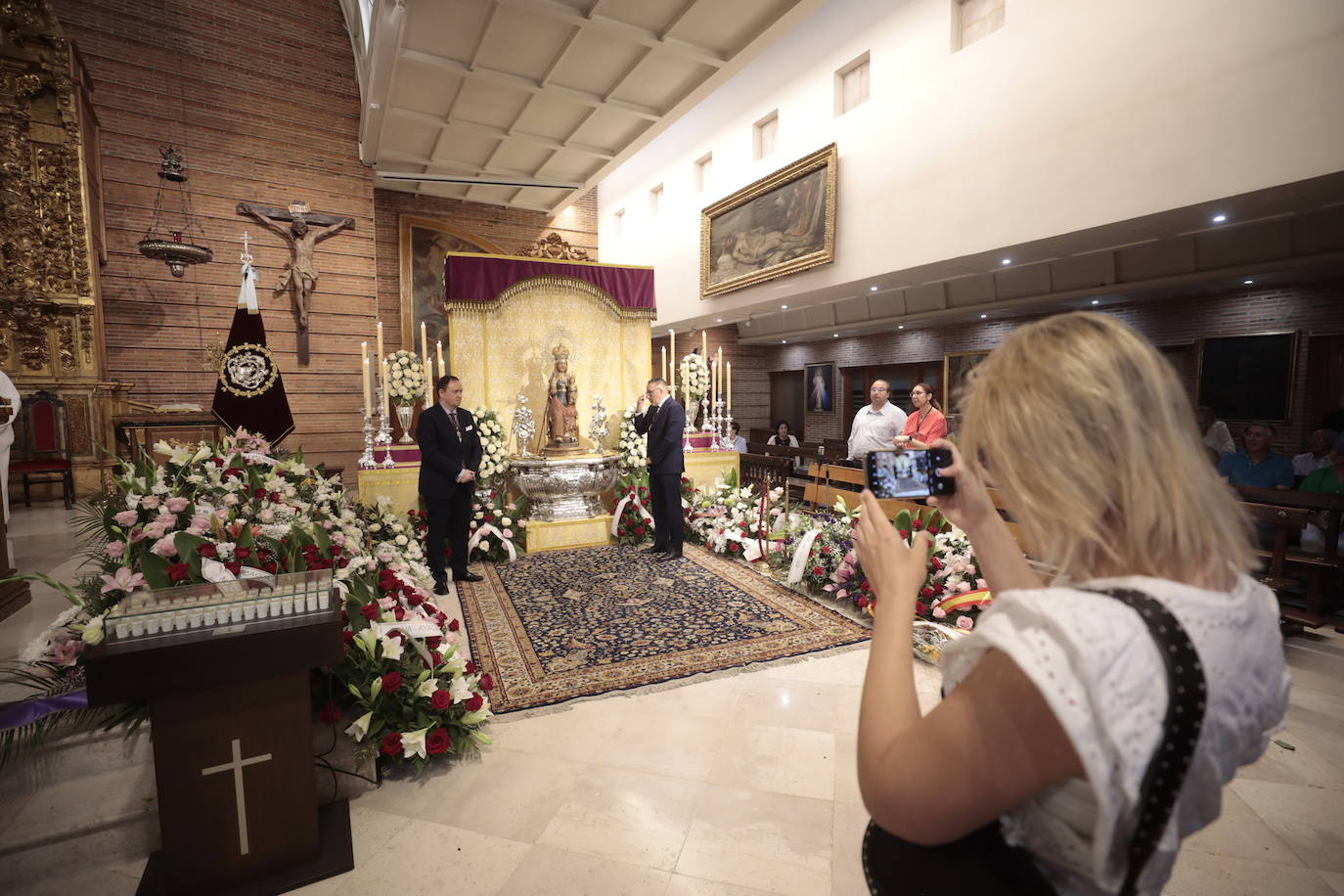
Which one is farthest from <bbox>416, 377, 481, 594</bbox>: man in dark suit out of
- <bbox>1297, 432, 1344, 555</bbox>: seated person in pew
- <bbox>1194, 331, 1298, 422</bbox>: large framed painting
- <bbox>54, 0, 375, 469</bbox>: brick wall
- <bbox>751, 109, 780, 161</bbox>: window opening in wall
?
<bbox>1194, 331, 1298, 422</bbox>: large framed painting

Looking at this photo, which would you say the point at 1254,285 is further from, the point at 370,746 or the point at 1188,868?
the point at 370,746

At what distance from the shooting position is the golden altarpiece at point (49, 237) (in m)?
7.00

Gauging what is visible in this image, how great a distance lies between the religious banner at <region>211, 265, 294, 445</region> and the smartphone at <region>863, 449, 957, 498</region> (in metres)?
6.83

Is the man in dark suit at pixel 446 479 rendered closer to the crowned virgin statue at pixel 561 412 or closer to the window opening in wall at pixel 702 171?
the crowned virgin statue at pixel 561 412

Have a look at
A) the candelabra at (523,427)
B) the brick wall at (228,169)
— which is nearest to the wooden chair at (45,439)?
the brick wall at (228,169)

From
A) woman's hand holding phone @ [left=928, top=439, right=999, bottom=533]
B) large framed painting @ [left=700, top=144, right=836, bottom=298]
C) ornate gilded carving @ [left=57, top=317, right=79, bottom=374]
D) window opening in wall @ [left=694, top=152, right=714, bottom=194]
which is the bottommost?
woman's hand holding phone @ [left=928, top=439, right=999, bottom=533]

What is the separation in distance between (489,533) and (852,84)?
6830mm

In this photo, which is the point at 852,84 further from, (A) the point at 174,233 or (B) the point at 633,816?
(A) the point at 174,233

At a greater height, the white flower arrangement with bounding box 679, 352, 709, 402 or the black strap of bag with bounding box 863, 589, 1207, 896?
the white flower arrangement with bounding box 679, 352, 709, 402

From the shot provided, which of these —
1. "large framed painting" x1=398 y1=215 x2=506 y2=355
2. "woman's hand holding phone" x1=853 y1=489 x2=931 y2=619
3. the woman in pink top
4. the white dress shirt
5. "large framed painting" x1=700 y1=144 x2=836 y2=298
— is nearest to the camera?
"woman's hand holding phone" x1=853 y1=489 x2=931 y2=619

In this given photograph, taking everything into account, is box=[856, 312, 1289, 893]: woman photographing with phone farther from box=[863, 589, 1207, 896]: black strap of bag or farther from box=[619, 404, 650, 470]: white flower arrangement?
box=[619, 404, 650, 470]: white flower arrangement

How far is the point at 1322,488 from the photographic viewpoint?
16.7 ft

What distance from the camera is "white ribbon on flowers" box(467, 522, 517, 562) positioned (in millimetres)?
6014

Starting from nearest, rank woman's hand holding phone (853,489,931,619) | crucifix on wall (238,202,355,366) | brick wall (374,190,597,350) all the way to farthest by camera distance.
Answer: woman's hand holding phone (853,489,931,619)
crucifix on wall (238,202,355,366)
brick wall (374,190,597,350)
